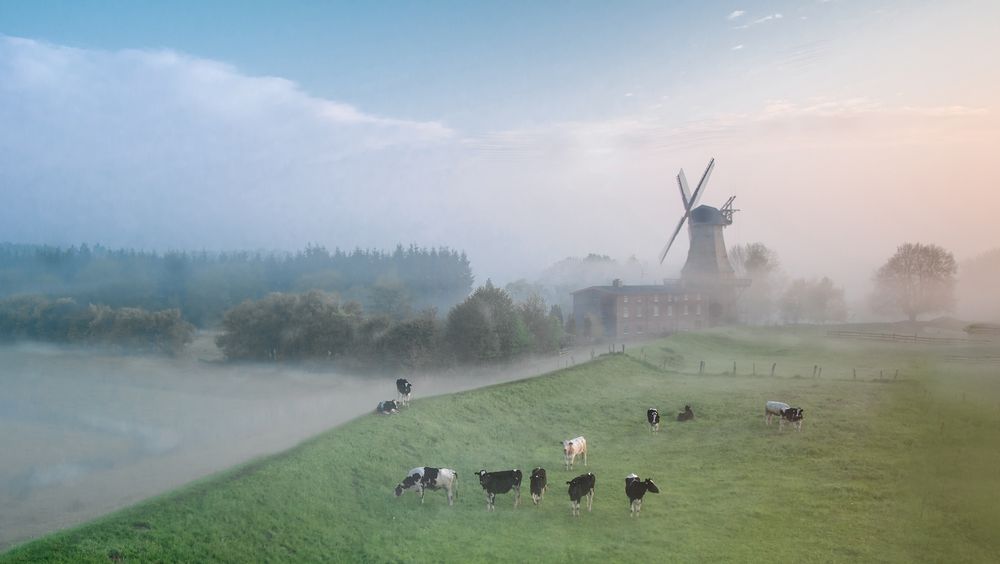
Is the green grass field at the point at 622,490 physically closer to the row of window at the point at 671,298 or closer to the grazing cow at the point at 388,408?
the grazing cow at the point at 388,408

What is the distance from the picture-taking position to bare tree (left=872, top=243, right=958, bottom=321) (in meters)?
77.2

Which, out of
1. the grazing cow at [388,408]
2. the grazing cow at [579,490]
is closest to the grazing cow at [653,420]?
the grazing cow at [579,490]

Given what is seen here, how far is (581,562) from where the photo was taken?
65.3 ft

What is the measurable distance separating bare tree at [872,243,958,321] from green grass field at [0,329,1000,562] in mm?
42022

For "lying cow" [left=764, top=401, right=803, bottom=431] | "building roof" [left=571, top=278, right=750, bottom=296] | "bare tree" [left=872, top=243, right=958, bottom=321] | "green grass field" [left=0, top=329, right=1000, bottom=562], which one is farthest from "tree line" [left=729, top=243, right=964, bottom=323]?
"lying cow" [left=764, top=401, right=803, bottom=431]

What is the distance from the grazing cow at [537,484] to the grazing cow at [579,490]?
50.6 inches

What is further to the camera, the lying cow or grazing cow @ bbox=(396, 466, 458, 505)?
the lying cow

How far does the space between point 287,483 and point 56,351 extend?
7082 centimetres

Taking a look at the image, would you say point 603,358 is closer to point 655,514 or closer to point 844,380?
point 844,380

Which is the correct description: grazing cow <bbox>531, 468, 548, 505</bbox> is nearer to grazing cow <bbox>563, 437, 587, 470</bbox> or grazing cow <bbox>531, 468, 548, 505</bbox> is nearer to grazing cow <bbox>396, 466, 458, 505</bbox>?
grazing cow <bbox>396, 466, 458, 505</bbox>

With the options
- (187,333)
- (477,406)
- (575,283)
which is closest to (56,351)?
(187,333)

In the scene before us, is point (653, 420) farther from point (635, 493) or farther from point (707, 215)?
point (707, 215)

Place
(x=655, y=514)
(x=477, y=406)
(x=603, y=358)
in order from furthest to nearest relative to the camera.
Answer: (x=603, y=358) < (x=477, y=406) < (x=655, y=514)

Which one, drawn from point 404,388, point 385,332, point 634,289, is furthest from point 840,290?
point 404,388
